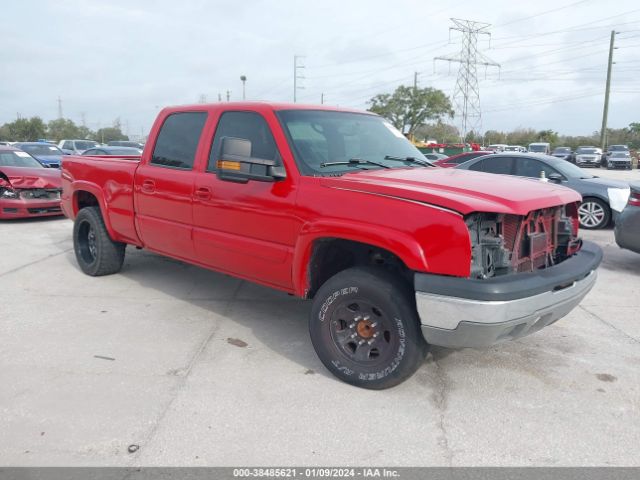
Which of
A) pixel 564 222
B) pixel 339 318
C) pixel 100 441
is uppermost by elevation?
pixel 564 222

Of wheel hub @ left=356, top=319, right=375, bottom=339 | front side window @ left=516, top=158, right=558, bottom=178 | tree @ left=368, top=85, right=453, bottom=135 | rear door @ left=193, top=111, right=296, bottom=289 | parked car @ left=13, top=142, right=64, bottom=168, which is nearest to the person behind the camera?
wheel hub @ left=356, top=319, right=375, bottom=339

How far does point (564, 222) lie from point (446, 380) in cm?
145

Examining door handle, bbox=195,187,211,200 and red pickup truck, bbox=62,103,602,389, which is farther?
door handle, bbox=195,187,211,200

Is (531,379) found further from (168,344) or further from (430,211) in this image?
(168,344)

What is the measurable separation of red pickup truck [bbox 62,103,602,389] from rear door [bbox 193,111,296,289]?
1 centimetres

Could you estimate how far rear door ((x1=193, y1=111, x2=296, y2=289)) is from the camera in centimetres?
388

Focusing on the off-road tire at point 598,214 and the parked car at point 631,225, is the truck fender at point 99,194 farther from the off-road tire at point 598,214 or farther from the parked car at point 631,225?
the off-road tire at point 598,214

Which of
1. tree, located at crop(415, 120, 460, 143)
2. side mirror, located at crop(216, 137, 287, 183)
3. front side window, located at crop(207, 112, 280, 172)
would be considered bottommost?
side mirror, located at crop(216, 137, 287, 183)

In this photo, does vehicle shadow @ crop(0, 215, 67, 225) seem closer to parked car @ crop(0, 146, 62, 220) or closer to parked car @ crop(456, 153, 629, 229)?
parked car @ crop(0, 146, 62, 220)

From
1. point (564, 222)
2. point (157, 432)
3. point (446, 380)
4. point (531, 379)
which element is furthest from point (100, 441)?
point (564, 222)

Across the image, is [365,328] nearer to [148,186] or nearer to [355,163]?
[355,163]

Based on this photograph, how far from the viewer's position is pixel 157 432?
119 inches

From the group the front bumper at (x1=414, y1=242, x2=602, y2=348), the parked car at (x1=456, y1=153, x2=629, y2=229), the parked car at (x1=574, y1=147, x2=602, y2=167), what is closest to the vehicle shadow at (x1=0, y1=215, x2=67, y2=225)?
the parked car at (x1=456, y1=153, x2=629, y2=229)

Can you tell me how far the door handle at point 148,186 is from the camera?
4988 mm
